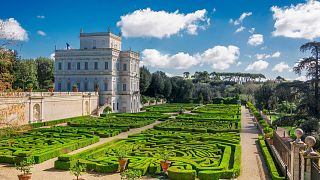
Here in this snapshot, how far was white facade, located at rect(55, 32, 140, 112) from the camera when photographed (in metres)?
55.8

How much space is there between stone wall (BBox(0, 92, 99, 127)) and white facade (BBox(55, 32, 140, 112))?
400 centimetres

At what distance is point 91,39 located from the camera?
5984cm

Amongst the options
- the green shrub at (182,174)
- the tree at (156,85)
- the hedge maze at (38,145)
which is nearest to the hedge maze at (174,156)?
the green shrub at (182,174)

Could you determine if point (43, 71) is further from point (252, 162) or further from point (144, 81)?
point (252, 162)

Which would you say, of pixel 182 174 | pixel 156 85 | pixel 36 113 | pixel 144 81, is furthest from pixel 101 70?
pixel 182 174

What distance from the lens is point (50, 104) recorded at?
4094 cm

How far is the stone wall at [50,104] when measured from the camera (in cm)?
3416

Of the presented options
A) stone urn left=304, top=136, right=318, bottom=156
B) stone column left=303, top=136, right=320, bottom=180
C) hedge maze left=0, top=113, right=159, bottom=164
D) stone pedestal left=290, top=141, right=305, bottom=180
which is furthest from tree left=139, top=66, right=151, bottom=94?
stone urn left=304, top=136, right=318, bottom=156

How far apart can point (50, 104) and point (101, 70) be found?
52.8 feet

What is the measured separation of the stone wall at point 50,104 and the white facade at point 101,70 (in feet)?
13.1

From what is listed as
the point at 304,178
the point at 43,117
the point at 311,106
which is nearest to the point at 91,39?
the point at 43,117

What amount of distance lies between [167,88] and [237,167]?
6826cm

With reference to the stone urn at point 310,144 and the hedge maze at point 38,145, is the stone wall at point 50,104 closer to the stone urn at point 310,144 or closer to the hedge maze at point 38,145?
the hedge maze at point 38,145

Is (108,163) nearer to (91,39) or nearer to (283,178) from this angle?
(283,178)
